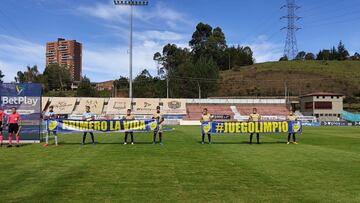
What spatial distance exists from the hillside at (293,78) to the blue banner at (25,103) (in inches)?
3747

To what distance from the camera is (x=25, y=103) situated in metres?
21.2

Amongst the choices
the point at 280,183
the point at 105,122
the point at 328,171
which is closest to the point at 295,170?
the point at 328,171

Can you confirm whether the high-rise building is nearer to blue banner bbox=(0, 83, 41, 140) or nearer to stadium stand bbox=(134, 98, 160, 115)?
stadium stand bbox=(134, 98, 160, 115)

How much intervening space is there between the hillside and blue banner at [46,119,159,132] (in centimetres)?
9451

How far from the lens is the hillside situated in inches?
4905

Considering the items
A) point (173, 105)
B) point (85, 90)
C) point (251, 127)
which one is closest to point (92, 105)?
point (173, 105)

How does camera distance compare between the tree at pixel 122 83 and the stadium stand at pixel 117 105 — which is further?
the tree at pixel 122 83

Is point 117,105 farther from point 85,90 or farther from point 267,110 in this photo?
point 85,90

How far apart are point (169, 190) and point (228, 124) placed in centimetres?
1378

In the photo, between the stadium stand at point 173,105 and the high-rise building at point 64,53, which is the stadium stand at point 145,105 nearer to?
the stadium stand at point 173,105

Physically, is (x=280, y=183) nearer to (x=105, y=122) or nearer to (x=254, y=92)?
(x=105, y=122)

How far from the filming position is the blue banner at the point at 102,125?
20266 mm

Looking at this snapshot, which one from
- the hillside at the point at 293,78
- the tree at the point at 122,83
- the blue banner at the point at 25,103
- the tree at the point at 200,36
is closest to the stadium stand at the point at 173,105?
the hillside at the point at 293,78

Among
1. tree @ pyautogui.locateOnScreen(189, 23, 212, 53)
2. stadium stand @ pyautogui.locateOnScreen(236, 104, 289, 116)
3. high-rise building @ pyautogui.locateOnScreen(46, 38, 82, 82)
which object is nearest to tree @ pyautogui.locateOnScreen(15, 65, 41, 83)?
high-rise building @ pyautogui.locateOnScreen(46, 38, 82, 82)
